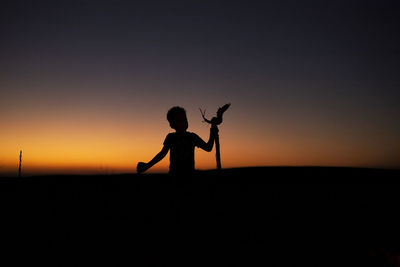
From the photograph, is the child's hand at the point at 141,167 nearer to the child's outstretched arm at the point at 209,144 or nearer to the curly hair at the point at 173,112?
the curly hair at the point at 173,112

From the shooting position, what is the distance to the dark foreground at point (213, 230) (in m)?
2.99

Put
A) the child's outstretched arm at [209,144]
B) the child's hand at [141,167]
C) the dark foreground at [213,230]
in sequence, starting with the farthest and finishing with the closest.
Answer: the child's outstretched arm at [209,144] < the child's hand at [141,167] < the dark foreground at [213,230]

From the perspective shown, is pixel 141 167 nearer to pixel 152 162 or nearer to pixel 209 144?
pixel 152 162

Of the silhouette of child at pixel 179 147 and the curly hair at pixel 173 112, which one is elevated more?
the curly hair at pixel 173 112

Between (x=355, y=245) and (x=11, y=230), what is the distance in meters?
5.17

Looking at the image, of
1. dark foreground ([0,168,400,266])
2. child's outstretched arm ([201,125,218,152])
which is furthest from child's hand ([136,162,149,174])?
child's outstretched arm ([201,125,218,152])

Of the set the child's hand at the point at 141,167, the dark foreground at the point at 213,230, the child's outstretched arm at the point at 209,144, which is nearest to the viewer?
the dark foreground at the point at 213,230

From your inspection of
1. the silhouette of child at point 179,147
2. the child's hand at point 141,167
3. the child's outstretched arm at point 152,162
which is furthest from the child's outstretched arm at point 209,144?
the child's hand at point 141,167

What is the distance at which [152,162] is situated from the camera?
12.4 ft

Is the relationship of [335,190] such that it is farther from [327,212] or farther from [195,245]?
[195,245]

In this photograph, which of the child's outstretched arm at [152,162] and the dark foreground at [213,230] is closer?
the dark foreground at [213,230]

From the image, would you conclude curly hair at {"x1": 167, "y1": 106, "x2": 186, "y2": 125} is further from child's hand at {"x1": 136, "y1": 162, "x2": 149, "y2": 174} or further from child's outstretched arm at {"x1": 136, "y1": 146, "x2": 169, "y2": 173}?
child's hand at {"x1": 136, "y1": 162, "x2": 149, "y2": 174}

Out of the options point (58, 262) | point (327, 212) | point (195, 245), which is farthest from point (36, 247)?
point (327, 212)

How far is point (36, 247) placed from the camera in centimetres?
350
